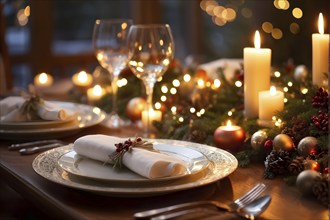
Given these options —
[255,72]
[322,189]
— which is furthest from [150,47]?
[322,189]

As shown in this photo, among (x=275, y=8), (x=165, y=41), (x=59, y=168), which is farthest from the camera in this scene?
(x=275, y=8)

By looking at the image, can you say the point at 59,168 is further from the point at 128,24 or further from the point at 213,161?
the point at 128,24

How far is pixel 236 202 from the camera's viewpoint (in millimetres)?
919

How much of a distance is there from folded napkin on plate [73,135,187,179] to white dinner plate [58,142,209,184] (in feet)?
0.04

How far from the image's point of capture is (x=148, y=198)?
3.18ft

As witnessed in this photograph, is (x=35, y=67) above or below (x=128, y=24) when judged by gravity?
below

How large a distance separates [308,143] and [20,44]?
10.2 feet

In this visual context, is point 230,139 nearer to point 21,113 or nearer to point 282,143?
point 282,143

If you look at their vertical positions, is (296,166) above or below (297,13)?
below

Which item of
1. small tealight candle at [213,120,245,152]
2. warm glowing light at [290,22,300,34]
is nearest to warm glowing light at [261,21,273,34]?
warm glowing light at [290,22,300,34]

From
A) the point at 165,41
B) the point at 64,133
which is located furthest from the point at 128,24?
the point at 64,133

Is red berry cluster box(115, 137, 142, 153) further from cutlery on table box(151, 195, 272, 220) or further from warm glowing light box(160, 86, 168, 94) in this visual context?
warm glowing light box(160, 86, 168, 94)

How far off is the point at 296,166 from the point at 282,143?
0.08 m

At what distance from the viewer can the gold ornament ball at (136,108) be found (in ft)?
5.41
